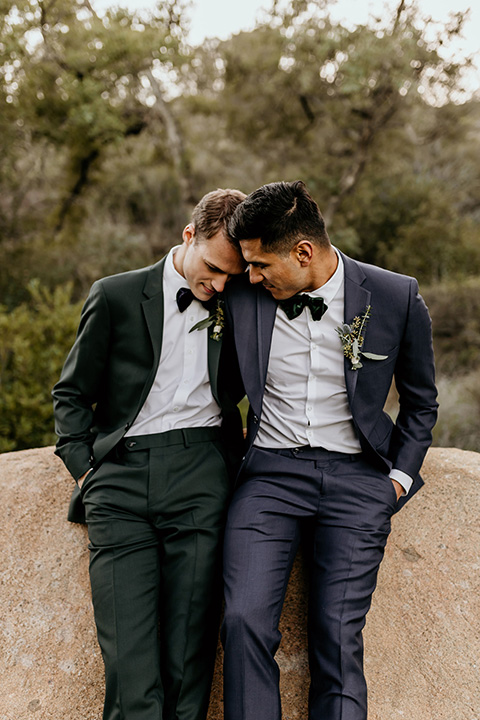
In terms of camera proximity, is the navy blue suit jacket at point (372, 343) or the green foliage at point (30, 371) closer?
the navy blue suit jacket at point (372, 343)

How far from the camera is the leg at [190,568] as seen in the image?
7.70 feet

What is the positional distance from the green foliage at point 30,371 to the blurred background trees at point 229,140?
5027mm

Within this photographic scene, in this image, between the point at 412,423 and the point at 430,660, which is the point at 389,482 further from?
the point at 430,660

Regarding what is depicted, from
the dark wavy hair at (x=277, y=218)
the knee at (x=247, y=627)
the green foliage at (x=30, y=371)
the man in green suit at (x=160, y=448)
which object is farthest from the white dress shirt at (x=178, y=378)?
the green foliage at (x=30, y=371)

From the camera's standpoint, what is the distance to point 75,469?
2.79 m

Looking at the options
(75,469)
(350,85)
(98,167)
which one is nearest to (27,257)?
(98,167)

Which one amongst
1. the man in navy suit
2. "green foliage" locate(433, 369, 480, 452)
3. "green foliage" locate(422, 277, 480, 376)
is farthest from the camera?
"green foliage" locate(422, 277, 480, 376)

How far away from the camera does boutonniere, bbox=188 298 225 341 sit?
283cm

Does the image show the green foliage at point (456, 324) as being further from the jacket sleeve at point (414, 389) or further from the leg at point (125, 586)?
the leg at point (125, 586)

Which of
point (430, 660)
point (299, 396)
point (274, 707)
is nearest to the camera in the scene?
point (274, 707)

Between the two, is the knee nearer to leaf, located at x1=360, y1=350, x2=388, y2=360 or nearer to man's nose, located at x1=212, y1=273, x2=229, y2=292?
leaf, located at x1=360, y1=350, x2=388, y2=360

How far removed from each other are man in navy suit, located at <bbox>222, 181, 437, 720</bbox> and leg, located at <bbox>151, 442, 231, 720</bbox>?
0.12m

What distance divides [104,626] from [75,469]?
2.36ft

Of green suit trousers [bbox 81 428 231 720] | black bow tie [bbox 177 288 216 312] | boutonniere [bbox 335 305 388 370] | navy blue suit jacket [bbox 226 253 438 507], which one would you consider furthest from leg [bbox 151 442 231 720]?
boutonniere [bbox 335 305 388 370]
